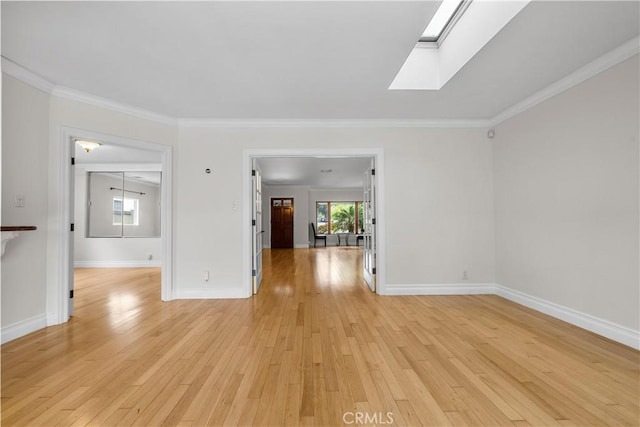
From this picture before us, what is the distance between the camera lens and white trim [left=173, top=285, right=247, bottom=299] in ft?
12.6

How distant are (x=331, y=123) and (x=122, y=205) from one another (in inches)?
224

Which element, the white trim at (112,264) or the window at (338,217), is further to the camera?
the window at (338,217)

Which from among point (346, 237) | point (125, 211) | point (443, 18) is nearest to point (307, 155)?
point (443, 18)

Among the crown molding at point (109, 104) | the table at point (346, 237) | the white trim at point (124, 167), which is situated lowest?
the table at point (346, 237)

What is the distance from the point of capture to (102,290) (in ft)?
14.4

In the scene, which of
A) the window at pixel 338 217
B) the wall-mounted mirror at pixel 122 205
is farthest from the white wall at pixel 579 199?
the window at pixel 338 217

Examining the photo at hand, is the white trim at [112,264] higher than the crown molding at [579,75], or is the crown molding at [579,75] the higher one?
the crown molding at [579,75]

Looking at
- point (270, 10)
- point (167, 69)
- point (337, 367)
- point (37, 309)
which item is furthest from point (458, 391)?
point (37, 309)

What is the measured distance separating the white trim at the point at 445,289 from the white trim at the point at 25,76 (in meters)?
4.46

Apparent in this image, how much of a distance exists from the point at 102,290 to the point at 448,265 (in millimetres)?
5196

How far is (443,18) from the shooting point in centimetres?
262

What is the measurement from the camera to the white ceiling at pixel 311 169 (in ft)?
22.1

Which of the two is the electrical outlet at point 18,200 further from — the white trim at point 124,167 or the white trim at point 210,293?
the white trim at point 124,167

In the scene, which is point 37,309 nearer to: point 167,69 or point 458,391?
point 167,69
